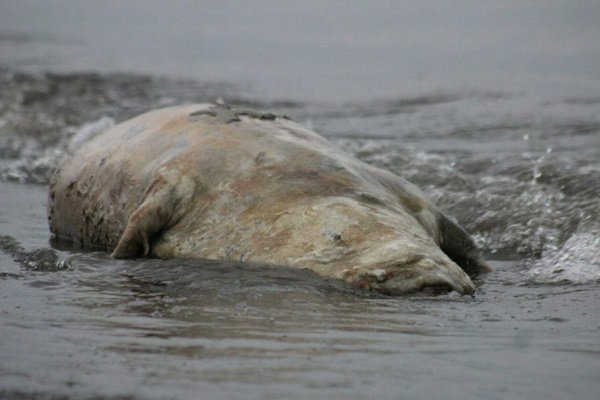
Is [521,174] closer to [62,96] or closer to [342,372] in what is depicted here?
[342,372]

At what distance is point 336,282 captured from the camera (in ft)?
18.5

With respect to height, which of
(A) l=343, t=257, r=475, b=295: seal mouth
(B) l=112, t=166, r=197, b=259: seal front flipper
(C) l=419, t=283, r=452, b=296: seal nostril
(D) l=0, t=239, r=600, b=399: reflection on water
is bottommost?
(D) l=0, t=239, r=600, b=399: reflection on water

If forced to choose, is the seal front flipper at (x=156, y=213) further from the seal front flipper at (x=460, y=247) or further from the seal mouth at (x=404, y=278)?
the seal front flipper at (x=460, y=247)

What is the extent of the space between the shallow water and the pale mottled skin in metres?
0.16

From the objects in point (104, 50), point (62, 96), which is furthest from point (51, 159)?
point (104, 50)

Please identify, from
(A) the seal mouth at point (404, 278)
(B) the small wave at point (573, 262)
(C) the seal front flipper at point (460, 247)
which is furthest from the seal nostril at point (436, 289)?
(C) the seal front flipper at point (460, 247)

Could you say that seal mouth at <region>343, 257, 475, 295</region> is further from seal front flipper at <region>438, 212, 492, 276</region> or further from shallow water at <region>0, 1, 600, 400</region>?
seal front flipper at <region>438, 212, 492, 276</region>

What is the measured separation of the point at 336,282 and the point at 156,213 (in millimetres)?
1222

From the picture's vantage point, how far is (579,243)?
741 cm

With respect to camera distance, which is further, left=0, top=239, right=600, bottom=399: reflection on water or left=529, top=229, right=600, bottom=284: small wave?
left=529, top=229, right=600, bottom=284: small wave

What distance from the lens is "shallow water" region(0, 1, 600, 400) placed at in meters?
4.15

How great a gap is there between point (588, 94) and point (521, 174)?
18.2 ft

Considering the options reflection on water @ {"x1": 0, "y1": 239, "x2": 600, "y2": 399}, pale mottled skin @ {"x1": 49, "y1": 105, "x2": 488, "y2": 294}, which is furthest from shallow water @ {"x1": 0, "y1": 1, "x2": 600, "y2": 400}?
pale mottled skin @ {"x1": 49, "y1": 105, "x2": 488, "y2": 294}

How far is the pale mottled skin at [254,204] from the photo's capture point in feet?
19.0
